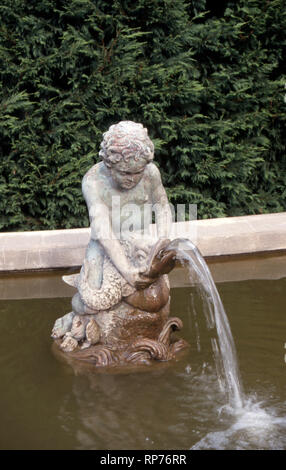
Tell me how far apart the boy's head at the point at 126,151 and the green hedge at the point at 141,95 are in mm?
3402

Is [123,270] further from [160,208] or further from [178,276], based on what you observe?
[178,276]

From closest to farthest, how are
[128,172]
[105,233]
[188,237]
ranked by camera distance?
[128,172] < [105,233] < [188,237]

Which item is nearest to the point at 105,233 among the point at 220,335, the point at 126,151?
the point at 126,151

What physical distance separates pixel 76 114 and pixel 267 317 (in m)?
3.87

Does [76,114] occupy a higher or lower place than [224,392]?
higher

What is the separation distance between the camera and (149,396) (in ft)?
13.2

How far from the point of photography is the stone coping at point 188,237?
6352 millimetres

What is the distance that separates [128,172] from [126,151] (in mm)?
170

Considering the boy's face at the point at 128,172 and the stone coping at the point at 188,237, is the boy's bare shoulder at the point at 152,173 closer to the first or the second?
the boy's face at the point at 128,172

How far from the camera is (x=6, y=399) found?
400 cm
